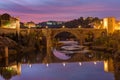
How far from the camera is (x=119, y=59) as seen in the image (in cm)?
4384

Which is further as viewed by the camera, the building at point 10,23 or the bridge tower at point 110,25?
the bridge tower at point 110,25

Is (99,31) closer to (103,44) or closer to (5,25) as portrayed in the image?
(103,44)

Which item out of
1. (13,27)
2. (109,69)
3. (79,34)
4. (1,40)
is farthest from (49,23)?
(109,69)

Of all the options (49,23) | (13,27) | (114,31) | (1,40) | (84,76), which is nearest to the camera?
(84,76)

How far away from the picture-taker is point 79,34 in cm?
8781

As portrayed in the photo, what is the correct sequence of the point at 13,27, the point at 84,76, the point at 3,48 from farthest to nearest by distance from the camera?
the point at 13,27 < the point at 3,48 < the point at 84,76

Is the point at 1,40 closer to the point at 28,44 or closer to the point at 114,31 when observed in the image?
the point at 28,44

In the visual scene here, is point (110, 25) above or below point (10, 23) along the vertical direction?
below

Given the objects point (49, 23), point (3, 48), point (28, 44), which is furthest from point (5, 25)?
point (49, 23)

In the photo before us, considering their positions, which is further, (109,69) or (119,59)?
(119,59)

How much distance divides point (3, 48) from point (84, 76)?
A: 18.0m

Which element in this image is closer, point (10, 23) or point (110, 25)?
point (10, 23)

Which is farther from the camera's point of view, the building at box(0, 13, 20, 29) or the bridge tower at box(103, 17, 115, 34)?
the bridge tower at box(103, 17, 115, 34)

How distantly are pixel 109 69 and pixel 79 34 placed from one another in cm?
5155
